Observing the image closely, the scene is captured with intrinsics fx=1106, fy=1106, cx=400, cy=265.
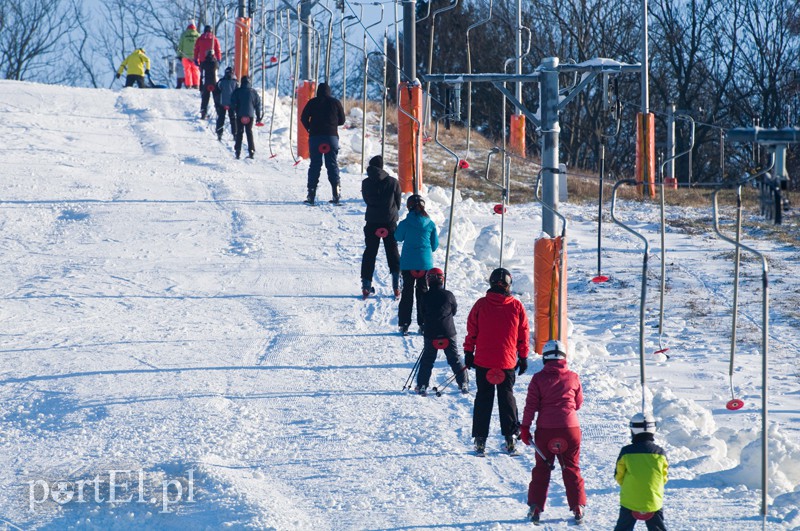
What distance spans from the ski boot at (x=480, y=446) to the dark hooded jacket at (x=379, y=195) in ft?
14.2

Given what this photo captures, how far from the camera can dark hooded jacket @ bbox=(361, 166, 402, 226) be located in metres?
12.3

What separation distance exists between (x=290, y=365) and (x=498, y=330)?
2.91 metres

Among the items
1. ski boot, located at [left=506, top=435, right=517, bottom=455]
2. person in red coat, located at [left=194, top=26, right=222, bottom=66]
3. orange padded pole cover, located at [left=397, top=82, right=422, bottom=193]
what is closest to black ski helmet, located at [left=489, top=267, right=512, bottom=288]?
ski boot, located at [left=506, top=435, right=517, bottom=455]

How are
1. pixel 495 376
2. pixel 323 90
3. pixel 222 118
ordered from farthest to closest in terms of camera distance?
pixel 222 118
pixel 323 90
pixel 495 376

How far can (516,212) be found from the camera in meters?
20.0

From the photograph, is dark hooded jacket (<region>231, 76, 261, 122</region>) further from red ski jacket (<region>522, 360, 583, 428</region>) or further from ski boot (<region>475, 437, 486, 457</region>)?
red ski jacket (<region>522, 360, 583, 428</region>)

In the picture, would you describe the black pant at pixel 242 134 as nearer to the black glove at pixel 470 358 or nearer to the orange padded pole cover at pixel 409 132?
the orange padded pole cover at pixel 409 132

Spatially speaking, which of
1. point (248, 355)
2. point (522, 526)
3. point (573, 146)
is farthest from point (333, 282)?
point (573, 146)

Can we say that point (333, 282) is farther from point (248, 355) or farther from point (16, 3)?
point (16, 3)

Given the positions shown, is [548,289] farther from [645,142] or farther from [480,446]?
[645,142]

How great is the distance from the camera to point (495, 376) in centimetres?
843

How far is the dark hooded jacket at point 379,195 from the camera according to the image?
1232 centimetres

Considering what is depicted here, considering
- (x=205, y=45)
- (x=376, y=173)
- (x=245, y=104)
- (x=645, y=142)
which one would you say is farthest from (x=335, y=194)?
(x=205, y=45)

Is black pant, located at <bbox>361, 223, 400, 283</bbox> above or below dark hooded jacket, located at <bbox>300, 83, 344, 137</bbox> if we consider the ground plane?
below
